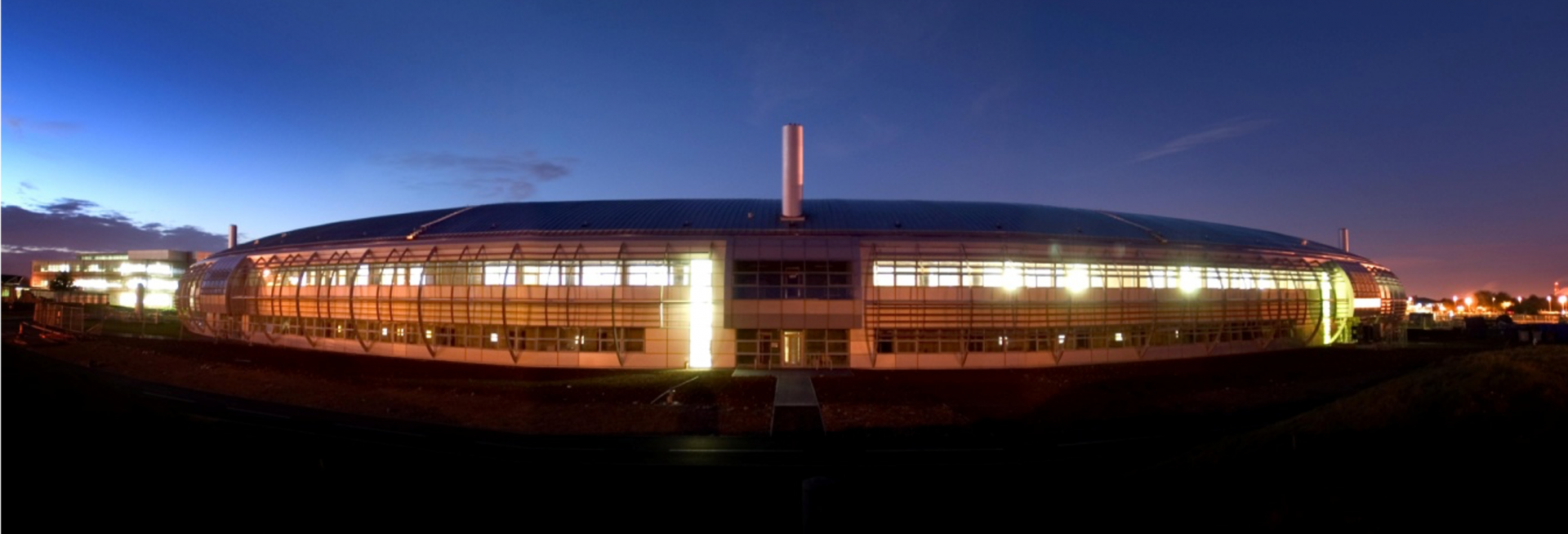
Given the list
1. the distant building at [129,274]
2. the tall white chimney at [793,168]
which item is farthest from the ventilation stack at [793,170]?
the distant building at [129,274]

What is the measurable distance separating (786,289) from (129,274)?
143 metres

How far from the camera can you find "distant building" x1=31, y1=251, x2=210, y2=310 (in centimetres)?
11144

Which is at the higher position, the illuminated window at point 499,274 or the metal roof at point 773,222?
the metal roof at point 773,222

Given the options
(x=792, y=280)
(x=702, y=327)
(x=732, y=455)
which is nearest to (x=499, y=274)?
(x=702, y=327)

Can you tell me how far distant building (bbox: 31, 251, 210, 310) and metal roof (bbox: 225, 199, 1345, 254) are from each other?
90.0 m

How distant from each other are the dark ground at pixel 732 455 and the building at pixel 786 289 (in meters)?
3.31

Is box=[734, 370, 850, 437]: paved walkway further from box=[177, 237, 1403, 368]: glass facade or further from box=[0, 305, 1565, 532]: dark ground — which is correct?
box=[177, 237, 1403, 368]: glass facade

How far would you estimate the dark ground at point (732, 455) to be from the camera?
311 inches

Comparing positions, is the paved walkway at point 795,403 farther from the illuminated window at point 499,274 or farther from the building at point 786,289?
the illuminated window at point 499,274

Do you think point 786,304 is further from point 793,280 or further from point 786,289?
point 793,280

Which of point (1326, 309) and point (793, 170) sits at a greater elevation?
point (793, 170)

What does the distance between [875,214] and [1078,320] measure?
43.3 feet

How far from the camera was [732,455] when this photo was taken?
17891 millimetres

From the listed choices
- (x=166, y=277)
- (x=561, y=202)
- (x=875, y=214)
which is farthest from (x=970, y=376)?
(x=166, y=277)
